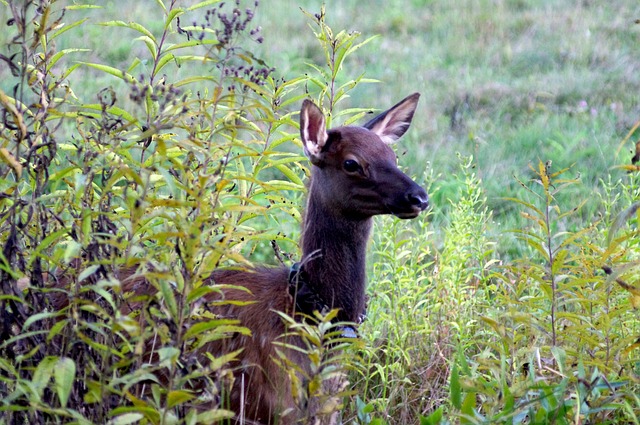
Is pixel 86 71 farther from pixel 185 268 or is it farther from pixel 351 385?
pixel 185 268

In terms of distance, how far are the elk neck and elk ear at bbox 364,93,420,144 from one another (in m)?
0.50

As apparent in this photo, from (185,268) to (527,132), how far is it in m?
5.63

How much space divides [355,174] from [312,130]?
27 centimetres

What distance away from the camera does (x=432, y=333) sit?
4.74 metres

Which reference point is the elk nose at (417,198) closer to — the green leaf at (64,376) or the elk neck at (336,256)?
the elk neck at (336,256)

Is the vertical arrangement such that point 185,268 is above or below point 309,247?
above

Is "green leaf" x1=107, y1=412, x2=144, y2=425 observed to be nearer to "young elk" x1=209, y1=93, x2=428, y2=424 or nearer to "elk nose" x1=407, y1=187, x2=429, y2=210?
"young elk" x1=209, y1=93, x2=428, y2=424

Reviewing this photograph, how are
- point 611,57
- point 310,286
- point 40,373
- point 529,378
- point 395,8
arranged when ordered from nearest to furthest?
point 40,373
point 529,378
point 310,286
point 611,57
point 395,8

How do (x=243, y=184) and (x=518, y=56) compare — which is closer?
(x=243, y=184)

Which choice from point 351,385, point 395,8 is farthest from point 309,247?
point 395,8

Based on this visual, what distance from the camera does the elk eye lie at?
4.42m

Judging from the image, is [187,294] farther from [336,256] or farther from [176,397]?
[336,256]

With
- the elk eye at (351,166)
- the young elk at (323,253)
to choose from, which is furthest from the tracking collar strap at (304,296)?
the elk eye at (351,166)

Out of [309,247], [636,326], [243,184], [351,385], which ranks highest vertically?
[243,184]
